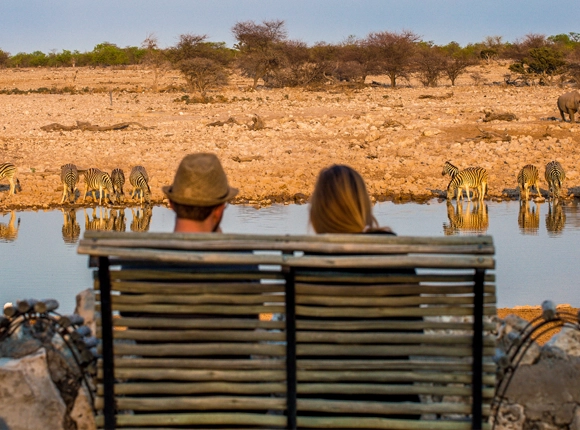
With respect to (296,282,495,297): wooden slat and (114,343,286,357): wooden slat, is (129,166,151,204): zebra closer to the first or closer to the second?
(114,343,286,357): wooden slat

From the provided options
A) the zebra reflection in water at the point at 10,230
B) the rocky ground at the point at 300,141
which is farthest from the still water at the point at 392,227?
the rocky ground at the point at 300,141

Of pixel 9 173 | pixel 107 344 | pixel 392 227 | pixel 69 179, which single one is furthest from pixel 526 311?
pixel 9 173

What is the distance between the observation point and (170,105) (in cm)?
2670

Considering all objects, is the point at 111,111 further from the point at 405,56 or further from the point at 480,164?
the point at 405,56

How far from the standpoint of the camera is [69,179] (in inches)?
554

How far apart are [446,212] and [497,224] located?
134 cm

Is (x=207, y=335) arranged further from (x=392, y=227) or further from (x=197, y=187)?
(x=392, y=227)

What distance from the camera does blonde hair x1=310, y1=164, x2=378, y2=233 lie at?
3066 mm

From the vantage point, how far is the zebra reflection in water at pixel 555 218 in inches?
461

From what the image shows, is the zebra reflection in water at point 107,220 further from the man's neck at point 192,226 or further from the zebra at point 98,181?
the man's neck at point 192,226

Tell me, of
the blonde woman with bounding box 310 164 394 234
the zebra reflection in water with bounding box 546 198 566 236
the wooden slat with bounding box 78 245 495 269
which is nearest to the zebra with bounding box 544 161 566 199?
the zebra reflection in water with bounding box 546 198 566 236

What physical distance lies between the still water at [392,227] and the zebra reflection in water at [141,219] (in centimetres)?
1

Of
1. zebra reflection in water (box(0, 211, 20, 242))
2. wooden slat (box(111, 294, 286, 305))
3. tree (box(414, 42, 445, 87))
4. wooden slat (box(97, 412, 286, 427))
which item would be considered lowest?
zebra reflection in water (box(0, 211, 20, 242))

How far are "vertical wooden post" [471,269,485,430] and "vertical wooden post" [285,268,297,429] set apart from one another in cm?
56
